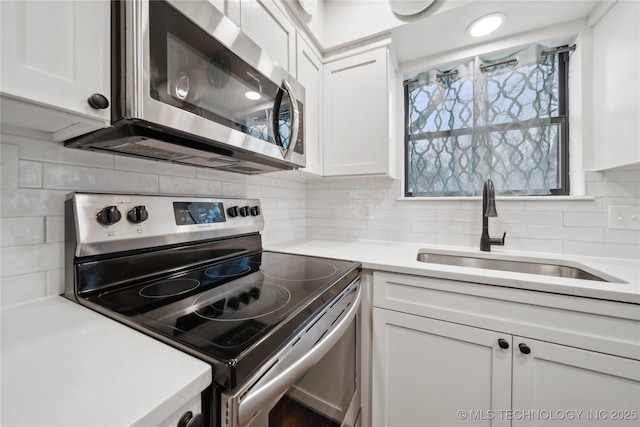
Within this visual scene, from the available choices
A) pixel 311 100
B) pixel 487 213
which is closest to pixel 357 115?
pixel 311 100

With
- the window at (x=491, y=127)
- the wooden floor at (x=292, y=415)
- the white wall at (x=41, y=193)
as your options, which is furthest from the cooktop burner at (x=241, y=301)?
the window at (x=491, y=127)

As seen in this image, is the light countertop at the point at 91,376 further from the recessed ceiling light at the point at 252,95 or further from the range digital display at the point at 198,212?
the recessed ceiling light at the point at 252,95

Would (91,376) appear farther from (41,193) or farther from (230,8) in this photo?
(230,8)

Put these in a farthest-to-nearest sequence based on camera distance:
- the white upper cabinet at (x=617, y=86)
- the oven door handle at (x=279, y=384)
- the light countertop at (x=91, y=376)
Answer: the white upper cabinet at (x=617, y=86), the oven door handle at (x=279, y=384), the light countertop at (x=91, y=376)

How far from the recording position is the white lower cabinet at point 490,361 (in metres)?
0.81

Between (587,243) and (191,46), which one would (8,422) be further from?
(587,243)

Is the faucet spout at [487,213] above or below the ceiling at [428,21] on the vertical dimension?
below

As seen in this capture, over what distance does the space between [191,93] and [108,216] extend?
45cm

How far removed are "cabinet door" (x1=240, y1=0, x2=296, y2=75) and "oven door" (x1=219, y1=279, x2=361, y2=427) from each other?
1.09m

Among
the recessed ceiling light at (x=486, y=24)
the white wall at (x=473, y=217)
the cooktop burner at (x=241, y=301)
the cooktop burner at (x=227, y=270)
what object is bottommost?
the cooktop burner at (x=241, y=301)

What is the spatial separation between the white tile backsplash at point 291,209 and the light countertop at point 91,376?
0.75ft

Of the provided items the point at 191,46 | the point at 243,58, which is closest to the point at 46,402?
the point at 191,46

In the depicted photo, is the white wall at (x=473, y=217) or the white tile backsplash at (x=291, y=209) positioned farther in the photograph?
the white wall at (x=473, y=217)

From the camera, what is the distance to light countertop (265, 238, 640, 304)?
2.69 ft
